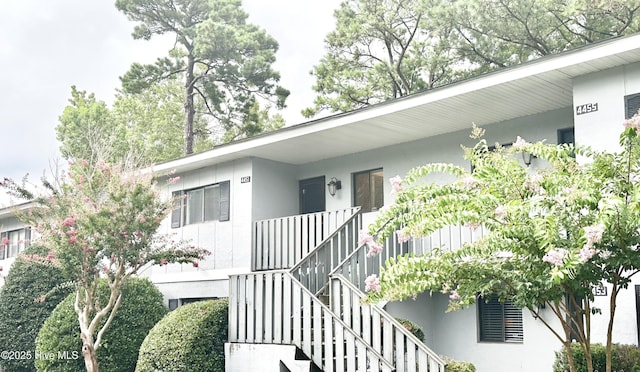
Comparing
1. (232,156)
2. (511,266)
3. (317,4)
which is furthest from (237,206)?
(317,4)

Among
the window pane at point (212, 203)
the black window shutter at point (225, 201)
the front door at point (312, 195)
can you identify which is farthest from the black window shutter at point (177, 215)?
the front door at point (312, 195)

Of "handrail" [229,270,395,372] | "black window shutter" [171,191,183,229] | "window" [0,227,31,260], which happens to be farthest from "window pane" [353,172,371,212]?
"window" [0,227,31,260]

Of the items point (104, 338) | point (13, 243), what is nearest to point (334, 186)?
point (104, 338)

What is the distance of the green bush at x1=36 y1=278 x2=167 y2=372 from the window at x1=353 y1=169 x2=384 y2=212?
200 inches

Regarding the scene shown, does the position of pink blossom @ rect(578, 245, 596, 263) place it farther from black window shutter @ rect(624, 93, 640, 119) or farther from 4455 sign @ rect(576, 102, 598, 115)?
4455 sign @ rect(576, 102, 598, 115)

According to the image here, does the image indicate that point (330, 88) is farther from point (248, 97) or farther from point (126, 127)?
point (126, 127)

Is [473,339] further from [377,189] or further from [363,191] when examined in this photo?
[363,191]

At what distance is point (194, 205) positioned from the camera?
56.8ft

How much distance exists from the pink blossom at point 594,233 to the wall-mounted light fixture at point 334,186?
10.0 metres

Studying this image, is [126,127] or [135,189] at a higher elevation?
[126,127]

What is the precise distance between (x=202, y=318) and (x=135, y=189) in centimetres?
254

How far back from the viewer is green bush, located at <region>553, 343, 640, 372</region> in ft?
30.0

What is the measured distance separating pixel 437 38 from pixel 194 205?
1284 cm

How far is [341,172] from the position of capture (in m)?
15.8
